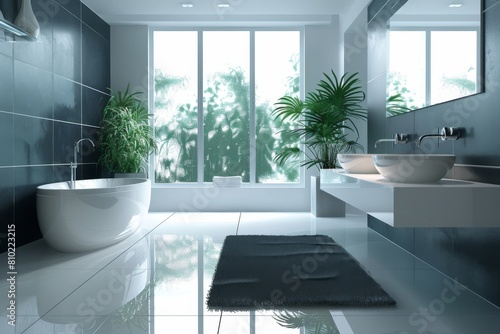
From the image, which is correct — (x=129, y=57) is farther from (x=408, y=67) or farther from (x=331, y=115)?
(x=408, y=67)

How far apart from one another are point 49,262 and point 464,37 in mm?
3619

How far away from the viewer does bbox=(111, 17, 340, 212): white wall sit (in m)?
6.30

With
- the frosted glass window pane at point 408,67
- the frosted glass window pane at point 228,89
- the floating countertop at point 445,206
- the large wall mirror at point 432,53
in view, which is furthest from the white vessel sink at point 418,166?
the frosted glass window pane at point 228,89

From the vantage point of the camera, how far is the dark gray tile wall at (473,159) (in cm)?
244

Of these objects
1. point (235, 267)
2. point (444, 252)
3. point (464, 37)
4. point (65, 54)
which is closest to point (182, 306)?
point (235, 267)

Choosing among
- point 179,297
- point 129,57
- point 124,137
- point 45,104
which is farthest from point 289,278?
point 129,57

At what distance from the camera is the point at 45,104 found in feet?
14.4

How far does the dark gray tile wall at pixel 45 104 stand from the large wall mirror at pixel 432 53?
346cm

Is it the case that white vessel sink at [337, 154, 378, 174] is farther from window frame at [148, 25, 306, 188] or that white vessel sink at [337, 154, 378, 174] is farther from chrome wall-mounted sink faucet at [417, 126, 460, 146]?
window frame at [148, 25, 306, 188]

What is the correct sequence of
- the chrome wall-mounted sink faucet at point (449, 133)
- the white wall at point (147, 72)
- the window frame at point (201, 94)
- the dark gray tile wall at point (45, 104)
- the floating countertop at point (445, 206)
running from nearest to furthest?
the floating countertop at point (445, 206) → the chrome wall-mounted sink faucet at point (449, 133) → the dark gray tile wall at point (45, 104) → the white wall at point (147, 72) → the window frame at point (201, 94)

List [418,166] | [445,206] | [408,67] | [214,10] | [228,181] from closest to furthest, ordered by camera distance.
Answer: [445,206] → [418,166] → [408,67] → [214,10] → [228,181]

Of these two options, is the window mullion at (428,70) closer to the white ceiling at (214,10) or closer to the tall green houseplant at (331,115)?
the white ceiling at (214,10)

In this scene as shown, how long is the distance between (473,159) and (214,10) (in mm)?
4316

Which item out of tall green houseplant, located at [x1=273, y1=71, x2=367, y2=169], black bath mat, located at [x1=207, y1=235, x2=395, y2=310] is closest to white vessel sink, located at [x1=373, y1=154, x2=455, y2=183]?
black bath mat, located at [x1=207, y1=235, x2=395, y2=310]
